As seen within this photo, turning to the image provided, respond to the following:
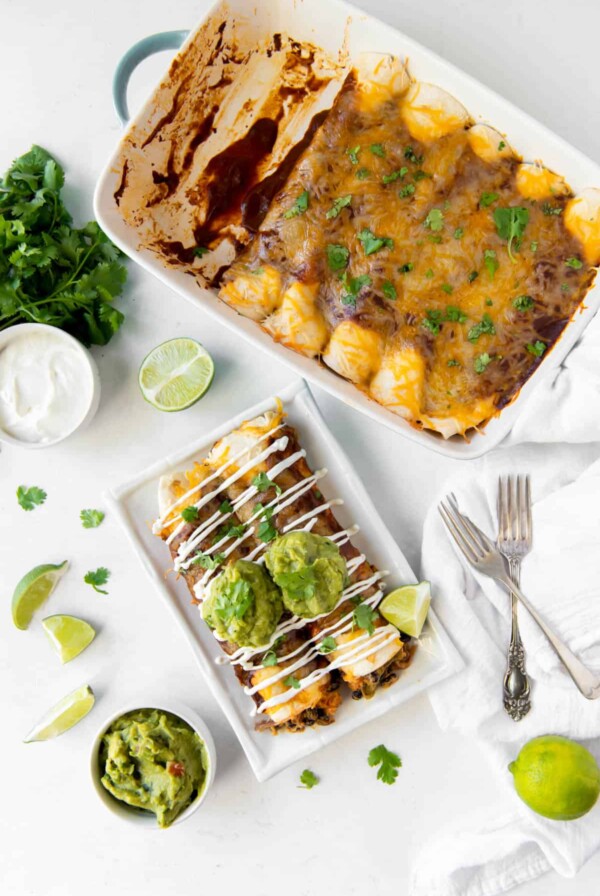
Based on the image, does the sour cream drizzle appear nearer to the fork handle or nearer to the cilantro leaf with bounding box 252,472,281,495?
the cilantro leaf with bounding box 252,472,281,495

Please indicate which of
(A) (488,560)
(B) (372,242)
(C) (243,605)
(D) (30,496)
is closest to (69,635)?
(D) (30,496)

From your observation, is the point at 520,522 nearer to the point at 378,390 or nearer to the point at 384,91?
the point at 378,390

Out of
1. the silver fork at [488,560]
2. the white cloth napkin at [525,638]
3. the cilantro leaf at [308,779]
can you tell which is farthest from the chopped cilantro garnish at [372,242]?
the cilantro leaf at [308,779]

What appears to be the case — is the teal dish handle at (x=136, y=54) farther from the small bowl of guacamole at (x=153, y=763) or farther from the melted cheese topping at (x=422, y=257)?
the small bowl of guacamole at (x=153, y=763)

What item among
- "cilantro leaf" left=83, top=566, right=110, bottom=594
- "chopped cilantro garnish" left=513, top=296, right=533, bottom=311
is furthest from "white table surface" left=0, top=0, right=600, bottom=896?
"chopped cilantro garnish" left=513, top=296, right=533, bottom=311

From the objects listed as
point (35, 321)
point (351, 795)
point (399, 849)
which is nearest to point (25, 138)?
point (35, 321)

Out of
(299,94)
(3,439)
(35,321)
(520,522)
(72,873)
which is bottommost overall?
(72,873)

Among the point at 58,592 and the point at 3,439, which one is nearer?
the point at 3,439
